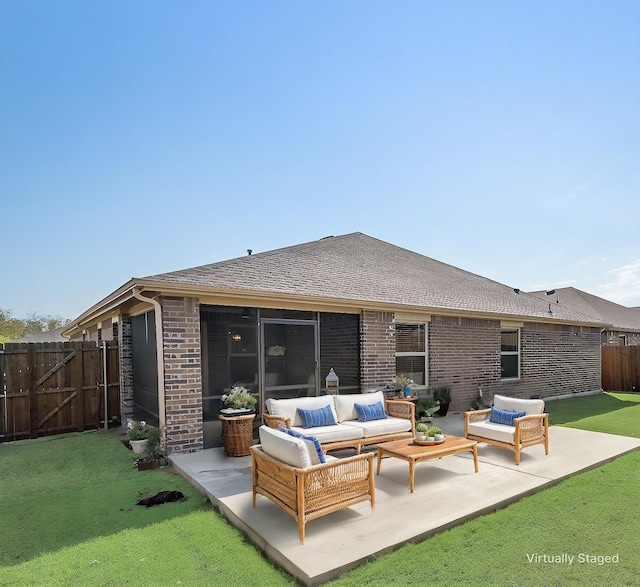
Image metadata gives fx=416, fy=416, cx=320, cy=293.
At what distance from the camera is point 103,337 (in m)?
12.4

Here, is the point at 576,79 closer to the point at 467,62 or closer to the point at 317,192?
the point at 467,62

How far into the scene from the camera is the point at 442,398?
34.1 feet

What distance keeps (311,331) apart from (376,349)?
1.65 meters

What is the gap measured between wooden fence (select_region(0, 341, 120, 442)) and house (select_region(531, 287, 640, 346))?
785 inches

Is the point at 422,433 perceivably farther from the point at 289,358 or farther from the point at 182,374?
the point at 182,374

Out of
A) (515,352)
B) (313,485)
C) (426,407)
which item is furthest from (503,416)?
(515,352)

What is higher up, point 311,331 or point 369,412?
point 311,331

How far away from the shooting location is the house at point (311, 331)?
22.9ft

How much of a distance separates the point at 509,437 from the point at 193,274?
599 centimetres

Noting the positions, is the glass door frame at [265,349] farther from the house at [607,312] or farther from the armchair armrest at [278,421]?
the house at [607,312]

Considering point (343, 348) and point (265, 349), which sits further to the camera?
point (343, 348)

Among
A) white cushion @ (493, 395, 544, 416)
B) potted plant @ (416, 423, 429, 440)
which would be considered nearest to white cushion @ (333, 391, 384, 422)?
potted plant @ (416, 423, 429, 440)

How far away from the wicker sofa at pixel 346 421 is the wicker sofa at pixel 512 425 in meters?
1.19

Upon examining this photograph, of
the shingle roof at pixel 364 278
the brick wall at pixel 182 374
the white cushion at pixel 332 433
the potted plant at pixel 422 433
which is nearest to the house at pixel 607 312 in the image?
the shingle roof at pixel 364 278
